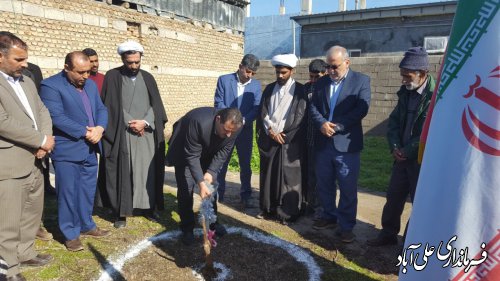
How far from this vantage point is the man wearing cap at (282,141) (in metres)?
4.61

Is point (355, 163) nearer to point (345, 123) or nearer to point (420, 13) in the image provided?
point (345, 123)

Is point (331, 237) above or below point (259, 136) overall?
below

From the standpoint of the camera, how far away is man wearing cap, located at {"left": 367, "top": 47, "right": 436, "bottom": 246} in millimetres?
3648

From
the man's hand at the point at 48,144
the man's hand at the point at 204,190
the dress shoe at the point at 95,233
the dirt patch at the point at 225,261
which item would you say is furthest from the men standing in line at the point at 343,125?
the man's hand at the point at 48,144

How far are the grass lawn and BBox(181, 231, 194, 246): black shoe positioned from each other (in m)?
3.79

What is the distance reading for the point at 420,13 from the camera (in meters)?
15.9

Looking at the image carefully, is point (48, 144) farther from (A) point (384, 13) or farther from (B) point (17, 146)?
(A) point (384, 13)

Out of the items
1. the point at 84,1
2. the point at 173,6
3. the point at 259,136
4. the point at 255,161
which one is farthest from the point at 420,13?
the point at 259,136

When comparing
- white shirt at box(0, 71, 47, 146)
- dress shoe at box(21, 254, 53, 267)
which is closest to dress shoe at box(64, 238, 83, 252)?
dress shoe at box(21, 254, 53, 267)

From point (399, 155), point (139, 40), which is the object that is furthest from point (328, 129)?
point (139, 40)

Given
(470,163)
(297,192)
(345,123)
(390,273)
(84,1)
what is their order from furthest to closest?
1. (84,1)
2. (297,192)
3. (345,123)
4. (390,273)
5. (470,163)

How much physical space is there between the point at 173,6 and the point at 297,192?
10.9 m

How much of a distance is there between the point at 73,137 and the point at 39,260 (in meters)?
1.19

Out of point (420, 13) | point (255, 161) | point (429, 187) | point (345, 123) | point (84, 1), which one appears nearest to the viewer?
point (429, 187)
